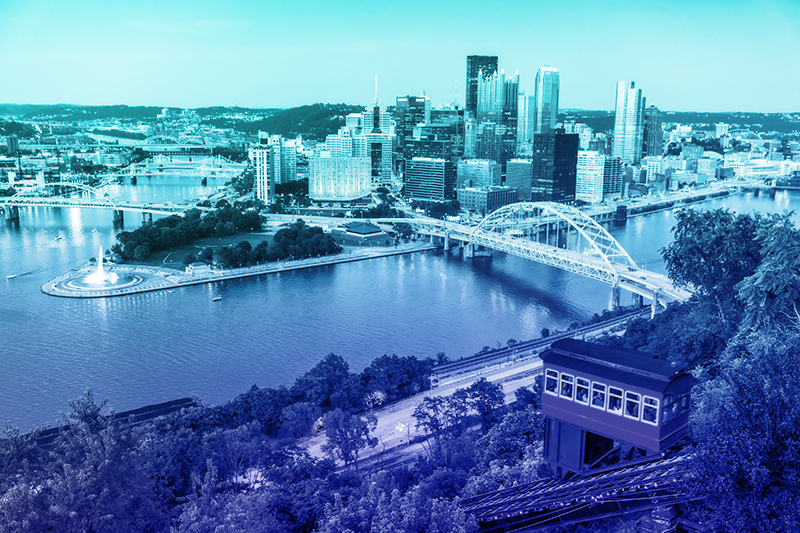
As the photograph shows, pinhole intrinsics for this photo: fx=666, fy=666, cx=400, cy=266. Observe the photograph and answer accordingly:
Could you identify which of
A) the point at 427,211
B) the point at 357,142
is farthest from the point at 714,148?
the point at 427,211

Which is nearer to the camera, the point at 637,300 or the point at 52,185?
the point at 637,300

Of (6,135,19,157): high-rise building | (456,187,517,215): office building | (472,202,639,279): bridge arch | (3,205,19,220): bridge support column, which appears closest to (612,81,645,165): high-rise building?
(456,187,517,215): office building

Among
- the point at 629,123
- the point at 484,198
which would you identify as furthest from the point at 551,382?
the point at 629,123

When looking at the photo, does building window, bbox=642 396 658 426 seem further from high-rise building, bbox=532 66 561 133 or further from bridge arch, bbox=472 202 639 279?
high-rise building, bbox=532 66 561 133

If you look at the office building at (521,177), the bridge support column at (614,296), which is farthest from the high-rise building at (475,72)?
the bridge support column at (614,296)

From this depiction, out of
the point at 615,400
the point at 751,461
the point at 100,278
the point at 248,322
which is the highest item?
the point at 615,400

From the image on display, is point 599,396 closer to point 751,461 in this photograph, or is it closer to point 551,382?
point 551,382

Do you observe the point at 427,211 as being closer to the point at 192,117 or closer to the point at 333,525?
the point at 333,525
